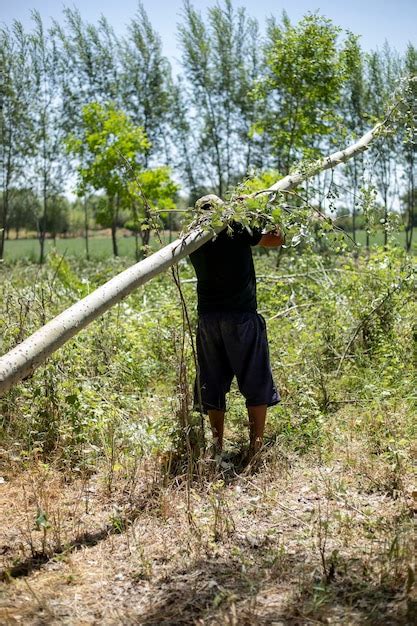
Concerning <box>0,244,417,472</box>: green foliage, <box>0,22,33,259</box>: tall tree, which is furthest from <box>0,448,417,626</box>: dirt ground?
<box>0,22,33,259</box>: tall tree

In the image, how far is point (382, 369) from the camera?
6508mm

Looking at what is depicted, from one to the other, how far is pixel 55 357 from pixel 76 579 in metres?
2.36

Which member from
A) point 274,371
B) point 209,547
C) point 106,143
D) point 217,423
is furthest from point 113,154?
point 209,547

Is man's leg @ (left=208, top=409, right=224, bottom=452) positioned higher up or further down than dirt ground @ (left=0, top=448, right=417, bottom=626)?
higher up

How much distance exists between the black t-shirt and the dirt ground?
1096 mm

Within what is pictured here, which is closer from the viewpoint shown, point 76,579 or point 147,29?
point 76,579

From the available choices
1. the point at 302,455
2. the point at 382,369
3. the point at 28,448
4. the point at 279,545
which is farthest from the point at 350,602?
the point at 382,369

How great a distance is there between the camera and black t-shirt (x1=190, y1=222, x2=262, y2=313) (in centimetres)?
452

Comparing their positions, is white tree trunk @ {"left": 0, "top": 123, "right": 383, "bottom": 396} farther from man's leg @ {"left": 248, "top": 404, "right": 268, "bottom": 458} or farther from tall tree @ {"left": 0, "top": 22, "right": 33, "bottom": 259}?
tall tree @ {"left": 0, "top": 22, "right": 33, "bottom": 259}

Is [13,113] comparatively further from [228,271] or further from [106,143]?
[228,271]

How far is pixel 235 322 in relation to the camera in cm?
459

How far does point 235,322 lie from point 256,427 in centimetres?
78

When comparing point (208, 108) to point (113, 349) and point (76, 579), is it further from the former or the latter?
point (76, 579)

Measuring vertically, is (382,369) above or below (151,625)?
above
